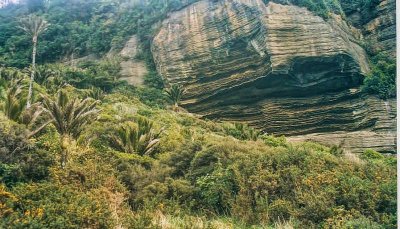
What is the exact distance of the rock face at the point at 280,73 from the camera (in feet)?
93.2

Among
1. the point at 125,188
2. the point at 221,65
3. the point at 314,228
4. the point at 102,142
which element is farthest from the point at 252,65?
the point at 314,228

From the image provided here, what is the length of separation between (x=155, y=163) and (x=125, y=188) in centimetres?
197

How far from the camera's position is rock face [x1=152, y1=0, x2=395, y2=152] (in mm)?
28406

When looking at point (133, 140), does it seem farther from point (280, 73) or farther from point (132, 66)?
point (132, 66)

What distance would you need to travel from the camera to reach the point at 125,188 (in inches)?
367

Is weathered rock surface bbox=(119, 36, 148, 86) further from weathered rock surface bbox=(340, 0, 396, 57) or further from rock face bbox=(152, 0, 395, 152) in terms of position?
weathered rock surface bbox=(340, 0, 396, 57)

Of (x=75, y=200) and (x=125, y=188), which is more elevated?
(x=75, y=200)

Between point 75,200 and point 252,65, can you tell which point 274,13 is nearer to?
point 252,65

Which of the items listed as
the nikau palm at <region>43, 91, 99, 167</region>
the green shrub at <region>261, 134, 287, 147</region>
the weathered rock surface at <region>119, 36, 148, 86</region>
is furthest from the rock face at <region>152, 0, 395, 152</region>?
the nikau palm at <region>43, 91, 99, 167</region>

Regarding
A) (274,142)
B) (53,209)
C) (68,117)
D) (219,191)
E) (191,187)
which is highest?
(53,209)

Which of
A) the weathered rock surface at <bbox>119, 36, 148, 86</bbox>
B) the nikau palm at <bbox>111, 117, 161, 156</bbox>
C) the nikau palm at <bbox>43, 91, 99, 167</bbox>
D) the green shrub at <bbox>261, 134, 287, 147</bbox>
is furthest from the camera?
the weathered rock surface at <bbox>119, 36, 148, 86</bbox>

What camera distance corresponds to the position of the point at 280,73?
2864cm

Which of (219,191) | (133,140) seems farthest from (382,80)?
(219,191)

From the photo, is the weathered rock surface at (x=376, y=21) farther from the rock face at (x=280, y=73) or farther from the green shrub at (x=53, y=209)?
the green shrub at (x=53, y=209)
